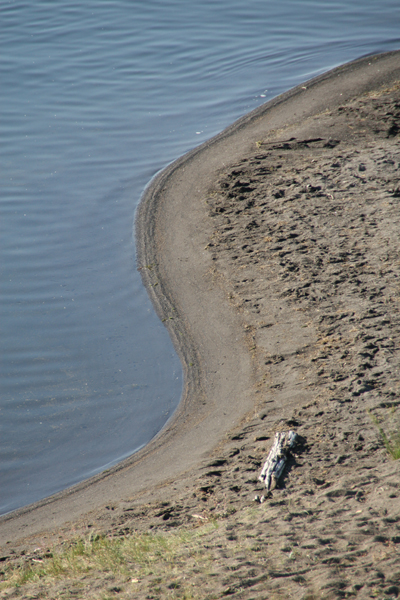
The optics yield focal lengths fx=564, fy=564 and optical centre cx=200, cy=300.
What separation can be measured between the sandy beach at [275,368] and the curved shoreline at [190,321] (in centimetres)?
3

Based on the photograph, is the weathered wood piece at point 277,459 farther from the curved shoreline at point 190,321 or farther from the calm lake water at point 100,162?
the calm lake water at point 100,162

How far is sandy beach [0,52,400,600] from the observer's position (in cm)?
448

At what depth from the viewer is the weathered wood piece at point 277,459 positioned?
5.73 m

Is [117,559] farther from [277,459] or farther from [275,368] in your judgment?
[275,368]

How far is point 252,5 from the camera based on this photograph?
27.9 metres

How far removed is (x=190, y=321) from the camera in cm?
968

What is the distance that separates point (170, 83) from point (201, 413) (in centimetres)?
1545

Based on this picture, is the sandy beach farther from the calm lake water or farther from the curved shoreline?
the calm lake water

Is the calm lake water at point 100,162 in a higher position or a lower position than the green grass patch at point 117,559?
higher

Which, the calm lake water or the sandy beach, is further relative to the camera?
the calm lake water

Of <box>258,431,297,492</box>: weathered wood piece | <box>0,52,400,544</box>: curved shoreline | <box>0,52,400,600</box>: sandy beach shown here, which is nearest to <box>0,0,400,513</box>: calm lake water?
<box>0,52,400,544</box>: curved shoreline

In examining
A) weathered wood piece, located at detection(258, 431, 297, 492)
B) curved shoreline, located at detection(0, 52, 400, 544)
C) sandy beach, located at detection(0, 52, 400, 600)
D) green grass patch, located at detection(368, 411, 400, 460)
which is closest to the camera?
sandy beach, located at detection(0, 52, 400, 600)

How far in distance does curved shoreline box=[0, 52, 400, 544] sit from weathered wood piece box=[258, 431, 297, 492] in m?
1.09

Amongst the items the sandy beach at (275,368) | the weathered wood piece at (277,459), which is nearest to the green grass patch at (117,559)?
the sandy beach at (275,368)
